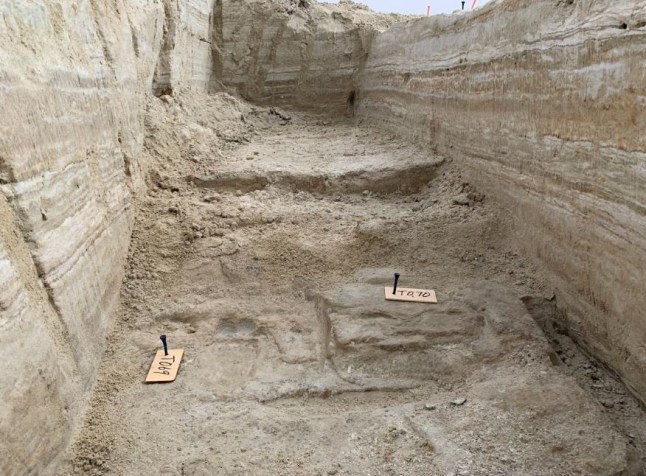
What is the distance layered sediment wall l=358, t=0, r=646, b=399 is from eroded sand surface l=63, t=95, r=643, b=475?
223 millimetres

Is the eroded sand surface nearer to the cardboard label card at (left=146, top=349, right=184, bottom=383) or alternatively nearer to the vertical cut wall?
the cardboard label card at (left=146, top=349, right=184, bottom=383)

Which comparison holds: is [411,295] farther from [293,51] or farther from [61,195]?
[293,51]

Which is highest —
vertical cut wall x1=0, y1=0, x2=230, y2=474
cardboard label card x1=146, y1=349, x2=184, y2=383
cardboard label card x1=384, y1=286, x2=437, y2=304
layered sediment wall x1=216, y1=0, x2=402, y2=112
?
layered sediment wall x1=216, y1=0, x2=402, y2=112

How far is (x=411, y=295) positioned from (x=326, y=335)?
521 mm

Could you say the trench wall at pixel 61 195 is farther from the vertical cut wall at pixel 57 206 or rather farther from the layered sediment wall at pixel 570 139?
the layered sediment wall at pixel 570 139

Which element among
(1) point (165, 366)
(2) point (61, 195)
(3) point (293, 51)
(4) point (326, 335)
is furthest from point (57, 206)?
(3) point (293, 51)

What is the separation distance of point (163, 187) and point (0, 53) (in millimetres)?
1625

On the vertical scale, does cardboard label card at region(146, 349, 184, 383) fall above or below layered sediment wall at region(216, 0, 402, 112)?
below

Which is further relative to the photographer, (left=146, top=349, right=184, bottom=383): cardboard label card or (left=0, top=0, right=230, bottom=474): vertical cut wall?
(left=146, top=349, right=184, bottom=383): cardboard label card

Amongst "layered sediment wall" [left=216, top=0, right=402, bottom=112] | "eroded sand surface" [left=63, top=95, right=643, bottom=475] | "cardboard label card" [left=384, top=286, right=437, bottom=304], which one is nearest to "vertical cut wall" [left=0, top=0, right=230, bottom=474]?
"eroded sand surface" [left=63, top=95, right=643, bottom=475]

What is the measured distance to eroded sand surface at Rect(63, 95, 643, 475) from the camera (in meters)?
1.66

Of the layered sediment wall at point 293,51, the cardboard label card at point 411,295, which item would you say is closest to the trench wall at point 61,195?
the cardboard label card at point 411,295

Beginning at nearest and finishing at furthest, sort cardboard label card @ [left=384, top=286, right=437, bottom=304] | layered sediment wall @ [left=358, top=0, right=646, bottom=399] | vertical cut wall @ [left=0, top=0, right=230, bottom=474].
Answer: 1. vertical cut wall @ [left=0, top=0, right=230, bottom=474]
2. layered sediment wall @ [left=358, top=0, right=646, bottom=399]
3. cardboard label card @ [left=384, top=286, right=437, bottom=304]

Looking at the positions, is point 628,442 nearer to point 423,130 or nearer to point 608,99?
point 608,99
